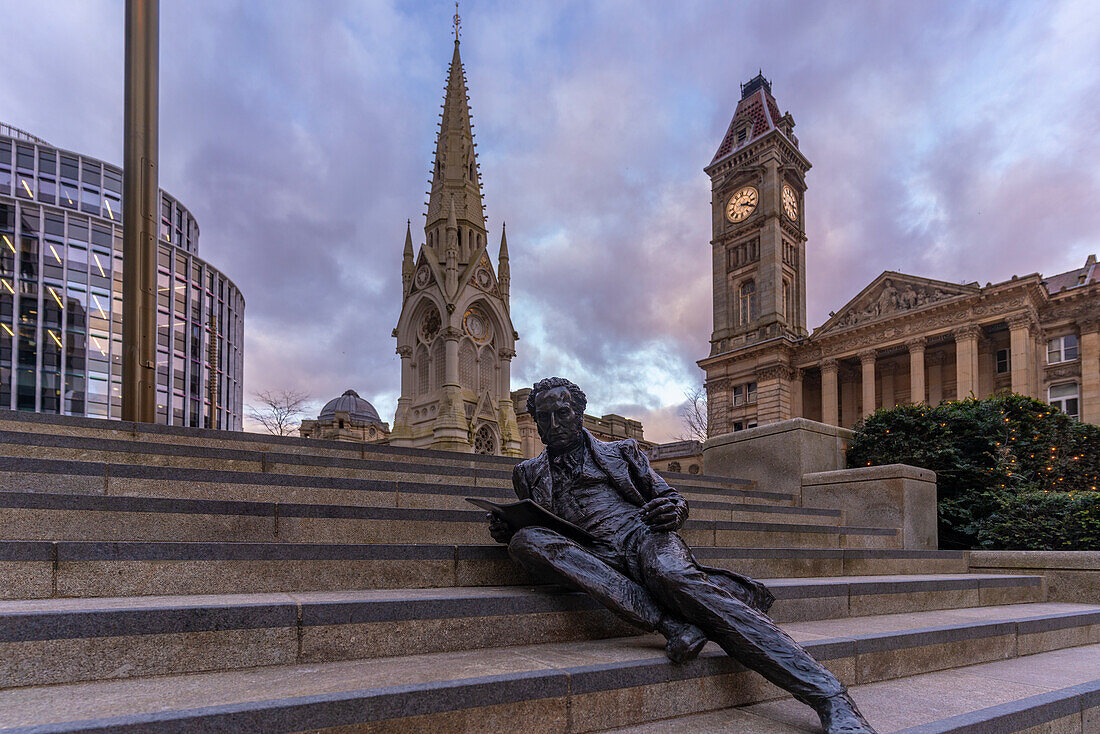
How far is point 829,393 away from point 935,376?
6.88 m

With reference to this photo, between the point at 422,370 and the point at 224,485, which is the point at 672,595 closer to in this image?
the point at 224,485

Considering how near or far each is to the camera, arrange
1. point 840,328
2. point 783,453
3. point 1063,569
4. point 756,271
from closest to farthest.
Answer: point 1063,569 → point 783,453 → point 840,328 → point 756,271

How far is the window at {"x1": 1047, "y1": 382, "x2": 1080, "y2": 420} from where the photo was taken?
3684cm

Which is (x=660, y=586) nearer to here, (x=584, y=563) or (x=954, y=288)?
(x=584, y=563)

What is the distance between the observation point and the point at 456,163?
5119 centimetres

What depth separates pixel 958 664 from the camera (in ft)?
14.4

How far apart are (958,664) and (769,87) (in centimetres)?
6624

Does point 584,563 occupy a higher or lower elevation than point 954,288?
lower

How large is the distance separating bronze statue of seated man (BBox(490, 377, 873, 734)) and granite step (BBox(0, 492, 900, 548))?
93 cm

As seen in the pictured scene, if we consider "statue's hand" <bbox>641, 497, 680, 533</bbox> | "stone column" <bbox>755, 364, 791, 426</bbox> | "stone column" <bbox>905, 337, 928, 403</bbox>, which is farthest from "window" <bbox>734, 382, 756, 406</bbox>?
"statue's hand" <bbox>641, 497, 680, 533</bbox>

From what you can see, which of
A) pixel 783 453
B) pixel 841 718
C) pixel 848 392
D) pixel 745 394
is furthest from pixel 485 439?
pixel 841 718

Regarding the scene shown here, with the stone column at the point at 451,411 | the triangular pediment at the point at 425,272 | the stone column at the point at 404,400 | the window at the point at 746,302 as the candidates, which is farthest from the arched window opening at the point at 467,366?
the window at the point at 746,302

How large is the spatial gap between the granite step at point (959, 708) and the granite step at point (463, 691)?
13cm

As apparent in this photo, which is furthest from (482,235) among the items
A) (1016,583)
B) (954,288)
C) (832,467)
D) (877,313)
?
(1016,583)
